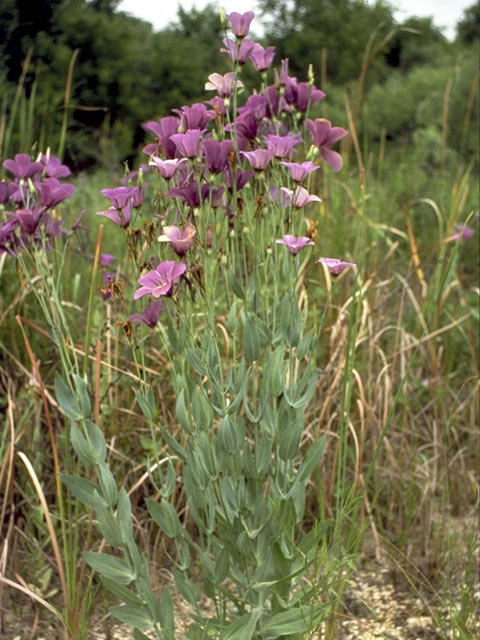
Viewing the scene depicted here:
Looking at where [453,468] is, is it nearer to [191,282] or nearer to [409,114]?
[191,282]

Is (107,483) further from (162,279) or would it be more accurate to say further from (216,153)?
(216,153)

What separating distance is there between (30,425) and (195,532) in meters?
0.62

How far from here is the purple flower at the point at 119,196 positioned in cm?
150

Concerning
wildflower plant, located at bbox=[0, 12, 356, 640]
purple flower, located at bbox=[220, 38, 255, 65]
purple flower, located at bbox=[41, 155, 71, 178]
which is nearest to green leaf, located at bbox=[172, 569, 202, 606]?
wildflower plant, located at bbox=[0, 12, 356, 640]

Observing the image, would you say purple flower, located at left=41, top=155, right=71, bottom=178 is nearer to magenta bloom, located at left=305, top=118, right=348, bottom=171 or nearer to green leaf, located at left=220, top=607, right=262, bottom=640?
magenta bloom, located at left=305, top=118, right=348, bottom=171

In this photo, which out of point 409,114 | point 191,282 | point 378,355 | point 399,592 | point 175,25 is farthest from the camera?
point 175,25

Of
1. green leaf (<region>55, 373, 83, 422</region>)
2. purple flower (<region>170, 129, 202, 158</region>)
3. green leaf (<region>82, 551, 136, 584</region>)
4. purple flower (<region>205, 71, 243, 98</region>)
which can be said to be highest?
purple flower (<region>205, 71, 243, 98</region>)

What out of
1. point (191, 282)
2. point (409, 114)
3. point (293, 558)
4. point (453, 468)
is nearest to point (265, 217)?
point (191, 282)

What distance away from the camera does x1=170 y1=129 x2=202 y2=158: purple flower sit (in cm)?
147

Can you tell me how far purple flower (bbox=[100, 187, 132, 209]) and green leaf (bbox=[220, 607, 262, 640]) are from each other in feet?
2.85

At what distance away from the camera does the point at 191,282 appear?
61.1 inches

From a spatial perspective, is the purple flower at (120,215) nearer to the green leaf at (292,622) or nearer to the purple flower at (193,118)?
the purple flower at (193,118)

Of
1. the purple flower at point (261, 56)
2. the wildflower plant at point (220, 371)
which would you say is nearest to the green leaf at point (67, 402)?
the wildflower plant at point (220, 371)

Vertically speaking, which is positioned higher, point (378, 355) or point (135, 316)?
point (135, 316)
